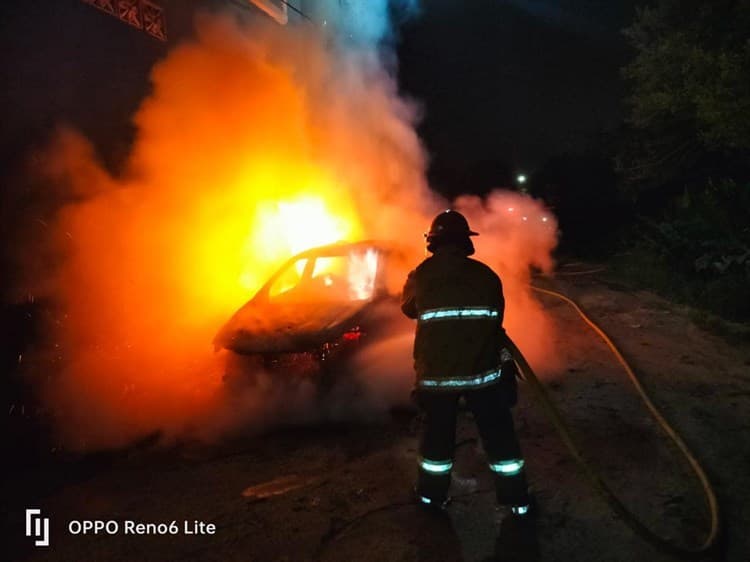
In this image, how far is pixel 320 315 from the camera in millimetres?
5027

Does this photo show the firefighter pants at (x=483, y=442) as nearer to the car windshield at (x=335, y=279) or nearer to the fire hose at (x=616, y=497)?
the fire hose at (x=616, y=497)

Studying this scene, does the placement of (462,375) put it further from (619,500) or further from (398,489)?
(619,500)

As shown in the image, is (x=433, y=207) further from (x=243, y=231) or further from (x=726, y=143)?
(x=726, y=143)

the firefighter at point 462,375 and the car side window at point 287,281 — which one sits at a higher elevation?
the car side window at point 287,281

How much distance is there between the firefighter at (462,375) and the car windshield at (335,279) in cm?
231

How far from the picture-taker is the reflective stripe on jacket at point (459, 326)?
3.00 meters

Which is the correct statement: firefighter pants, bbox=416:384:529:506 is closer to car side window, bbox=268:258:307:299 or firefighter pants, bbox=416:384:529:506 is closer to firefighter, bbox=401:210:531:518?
firefighter, bbox=401:210:531:518

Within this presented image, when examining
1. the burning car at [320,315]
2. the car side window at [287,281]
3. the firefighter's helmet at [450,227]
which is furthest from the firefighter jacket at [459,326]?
the car side window at [287,281]

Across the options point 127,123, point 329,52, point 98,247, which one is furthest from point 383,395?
point 329,52

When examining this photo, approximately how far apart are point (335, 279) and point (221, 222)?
4319 mm

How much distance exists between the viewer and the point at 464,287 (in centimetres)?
303

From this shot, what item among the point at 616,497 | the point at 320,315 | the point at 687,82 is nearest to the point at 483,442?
the point at 616,497

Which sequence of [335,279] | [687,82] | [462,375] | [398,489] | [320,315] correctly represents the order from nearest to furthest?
[462,375] → [398,489] → [320,315] → [335,279] → [687,82]

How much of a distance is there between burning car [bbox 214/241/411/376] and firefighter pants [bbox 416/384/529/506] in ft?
5.87
